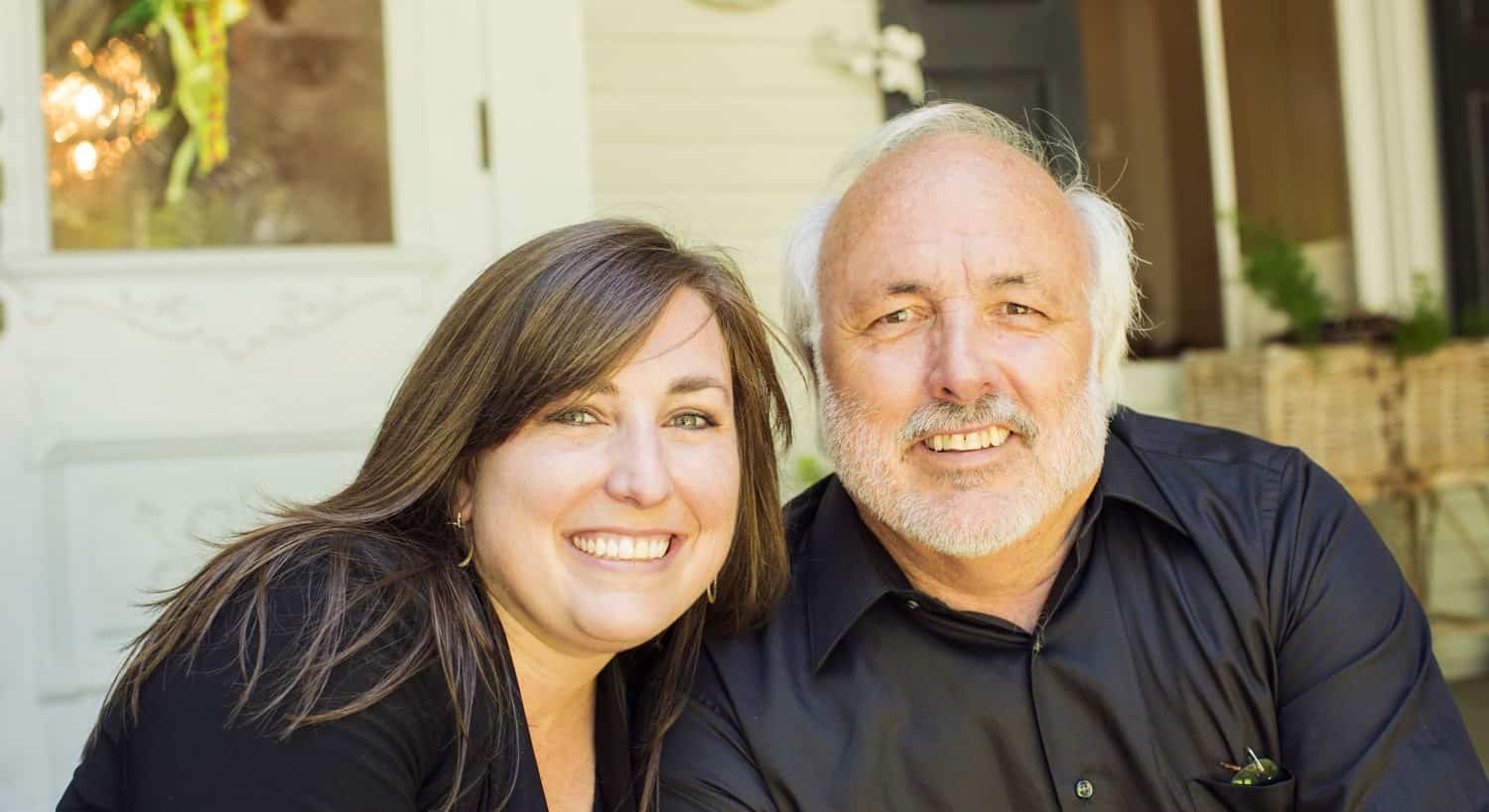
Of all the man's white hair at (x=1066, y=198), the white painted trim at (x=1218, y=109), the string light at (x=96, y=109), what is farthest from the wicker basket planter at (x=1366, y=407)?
the string light at (x=96, y=109)

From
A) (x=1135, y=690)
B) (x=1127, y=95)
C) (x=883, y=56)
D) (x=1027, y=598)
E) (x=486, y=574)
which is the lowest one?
(x=1135, y=690)

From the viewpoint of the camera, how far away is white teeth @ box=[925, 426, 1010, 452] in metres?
1.81

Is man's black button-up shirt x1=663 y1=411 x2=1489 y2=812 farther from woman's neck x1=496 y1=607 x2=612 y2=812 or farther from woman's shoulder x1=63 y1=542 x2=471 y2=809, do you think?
woman's shoulder x1=63 y1=542 x2=471 y2=809

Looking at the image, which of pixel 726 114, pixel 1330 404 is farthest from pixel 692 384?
pixel 1330 404

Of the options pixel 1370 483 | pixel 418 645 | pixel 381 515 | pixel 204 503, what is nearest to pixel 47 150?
pixel 204 503

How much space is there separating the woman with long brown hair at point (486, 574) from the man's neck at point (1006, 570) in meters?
0.29

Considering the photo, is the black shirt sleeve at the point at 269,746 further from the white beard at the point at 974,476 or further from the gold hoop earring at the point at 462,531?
the white beard at the point at 974,476

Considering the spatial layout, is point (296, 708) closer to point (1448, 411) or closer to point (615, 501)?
point (615, 501)

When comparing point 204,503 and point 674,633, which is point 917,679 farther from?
point 204,503

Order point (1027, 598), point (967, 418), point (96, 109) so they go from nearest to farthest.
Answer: point (967, 418) → point (1027, 598) → point (96, 109)

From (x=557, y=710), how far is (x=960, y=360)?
0.69 metres

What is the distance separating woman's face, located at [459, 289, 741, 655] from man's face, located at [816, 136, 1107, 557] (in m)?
0.28

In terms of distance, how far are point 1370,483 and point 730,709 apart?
261 cm

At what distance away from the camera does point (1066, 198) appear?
78.8 inches
